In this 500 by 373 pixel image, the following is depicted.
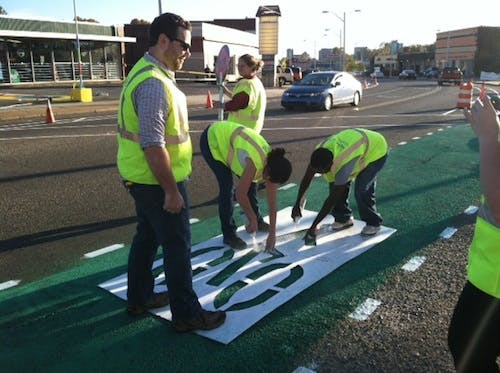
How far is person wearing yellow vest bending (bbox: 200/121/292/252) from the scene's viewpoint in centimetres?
388

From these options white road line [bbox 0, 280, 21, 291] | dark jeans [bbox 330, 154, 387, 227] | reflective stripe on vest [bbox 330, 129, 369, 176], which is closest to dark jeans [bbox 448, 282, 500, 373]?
reflective stripe on vest [bbox 330, 129, 369, 176]

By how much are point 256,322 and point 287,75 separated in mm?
40894

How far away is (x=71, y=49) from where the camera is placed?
38281mm

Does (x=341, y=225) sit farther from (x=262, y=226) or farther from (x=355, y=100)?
(x=355, y=100)

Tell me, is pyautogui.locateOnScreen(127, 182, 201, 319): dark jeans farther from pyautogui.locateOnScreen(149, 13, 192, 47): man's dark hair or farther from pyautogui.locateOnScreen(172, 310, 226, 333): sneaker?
pyautogui.locateOnScreen(149, 13, 192, 47): man's dark hair

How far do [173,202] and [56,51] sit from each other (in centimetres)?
3834

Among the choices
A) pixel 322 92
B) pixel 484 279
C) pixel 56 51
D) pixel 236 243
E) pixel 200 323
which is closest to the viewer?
pixel 484 279

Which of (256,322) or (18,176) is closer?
(256,322)

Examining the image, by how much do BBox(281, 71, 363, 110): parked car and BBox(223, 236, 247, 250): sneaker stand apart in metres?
14.3

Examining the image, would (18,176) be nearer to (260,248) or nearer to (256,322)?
(260,248)

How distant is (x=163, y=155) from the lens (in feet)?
9.09

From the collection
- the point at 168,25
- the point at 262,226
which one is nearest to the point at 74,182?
the point at 262,226

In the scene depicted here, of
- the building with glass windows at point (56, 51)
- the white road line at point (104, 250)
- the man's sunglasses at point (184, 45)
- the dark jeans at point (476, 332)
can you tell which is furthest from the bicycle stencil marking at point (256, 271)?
the building with glass windows at point (56, 51)

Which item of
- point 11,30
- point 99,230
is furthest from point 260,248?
point 11,30
